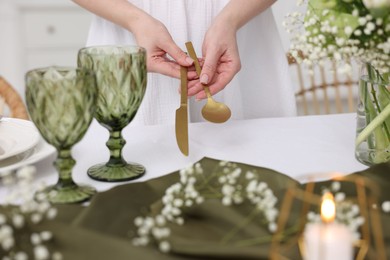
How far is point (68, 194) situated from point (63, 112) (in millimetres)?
114

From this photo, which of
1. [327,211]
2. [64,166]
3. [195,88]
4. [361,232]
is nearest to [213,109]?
[195,88]

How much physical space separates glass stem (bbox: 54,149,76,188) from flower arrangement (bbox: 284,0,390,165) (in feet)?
1.15

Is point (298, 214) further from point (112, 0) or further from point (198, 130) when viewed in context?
point (112, 0)

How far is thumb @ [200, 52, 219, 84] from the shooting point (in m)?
1.04

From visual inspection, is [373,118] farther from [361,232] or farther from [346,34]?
[361,232]

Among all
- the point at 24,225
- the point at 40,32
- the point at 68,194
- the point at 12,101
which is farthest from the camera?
the point at 40,32

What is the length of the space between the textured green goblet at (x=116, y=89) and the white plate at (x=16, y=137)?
129mm

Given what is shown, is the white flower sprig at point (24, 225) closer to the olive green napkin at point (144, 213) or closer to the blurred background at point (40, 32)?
the olive green napkin at point (144, 213)

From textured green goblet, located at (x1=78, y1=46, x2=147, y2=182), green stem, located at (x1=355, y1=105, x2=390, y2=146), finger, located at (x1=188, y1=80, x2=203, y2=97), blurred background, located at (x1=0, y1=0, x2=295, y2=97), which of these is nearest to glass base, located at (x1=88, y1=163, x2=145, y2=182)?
textured green goblet, located at (x1=78, y1=46, x2=147, y2=182)

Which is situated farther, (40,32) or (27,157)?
(40,32)

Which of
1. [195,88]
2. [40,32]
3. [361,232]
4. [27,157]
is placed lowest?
[361,232]

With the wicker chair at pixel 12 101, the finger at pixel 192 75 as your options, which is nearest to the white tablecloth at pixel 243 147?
the finger at pixel 192 75

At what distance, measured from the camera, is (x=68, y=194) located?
0.76 meters

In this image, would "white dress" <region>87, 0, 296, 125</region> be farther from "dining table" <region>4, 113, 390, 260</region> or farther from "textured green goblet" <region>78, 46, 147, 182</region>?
"textured green goblet" <region>78, 46, 147, 182</region>
